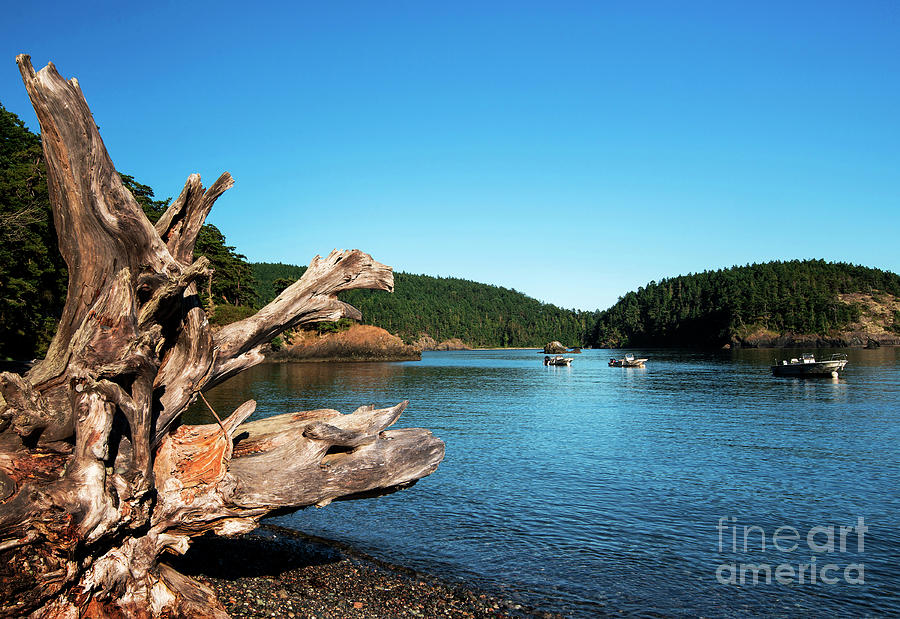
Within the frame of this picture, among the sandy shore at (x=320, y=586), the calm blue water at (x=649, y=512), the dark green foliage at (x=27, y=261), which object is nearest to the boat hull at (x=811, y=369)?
the calm blue water at (x=649, y=512)

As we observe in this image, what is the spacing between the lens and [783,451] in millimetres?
22094

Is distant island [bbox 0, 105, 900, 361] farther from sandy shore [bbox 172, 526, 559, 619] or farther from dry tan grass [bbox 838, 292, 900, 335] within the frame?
sandy shore [bbox 172, 526, 559, 619]

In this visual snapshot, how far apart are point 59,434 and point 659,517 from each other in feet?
40.8

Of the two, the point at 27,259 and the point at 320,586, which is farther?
the point at 27,259

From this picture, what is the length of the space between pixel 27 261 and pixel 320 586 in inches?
1287

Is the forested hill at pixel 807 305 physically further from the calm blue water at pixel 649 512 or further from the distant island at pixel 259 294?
the calm blue water at pixel 649 512

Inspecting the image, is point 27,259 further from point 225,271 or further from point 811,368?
point 811,368

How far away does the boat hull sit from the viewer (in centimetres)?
5631

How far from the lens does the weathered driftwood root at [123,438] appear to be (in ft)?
17.5

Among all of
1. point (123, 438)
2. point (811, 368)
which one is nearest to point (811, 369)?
point (811, 368)

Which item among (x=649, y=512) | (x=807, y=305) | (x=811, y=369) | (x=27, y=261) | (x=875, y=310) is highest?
(x=807, y=305)

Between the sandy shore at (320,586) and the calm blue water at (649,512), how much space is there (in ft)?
2.23

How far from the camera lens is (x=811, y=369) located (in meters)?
58.2

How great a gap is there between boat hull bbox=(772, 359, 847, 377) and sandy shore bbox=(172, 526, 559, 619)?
59.2m
